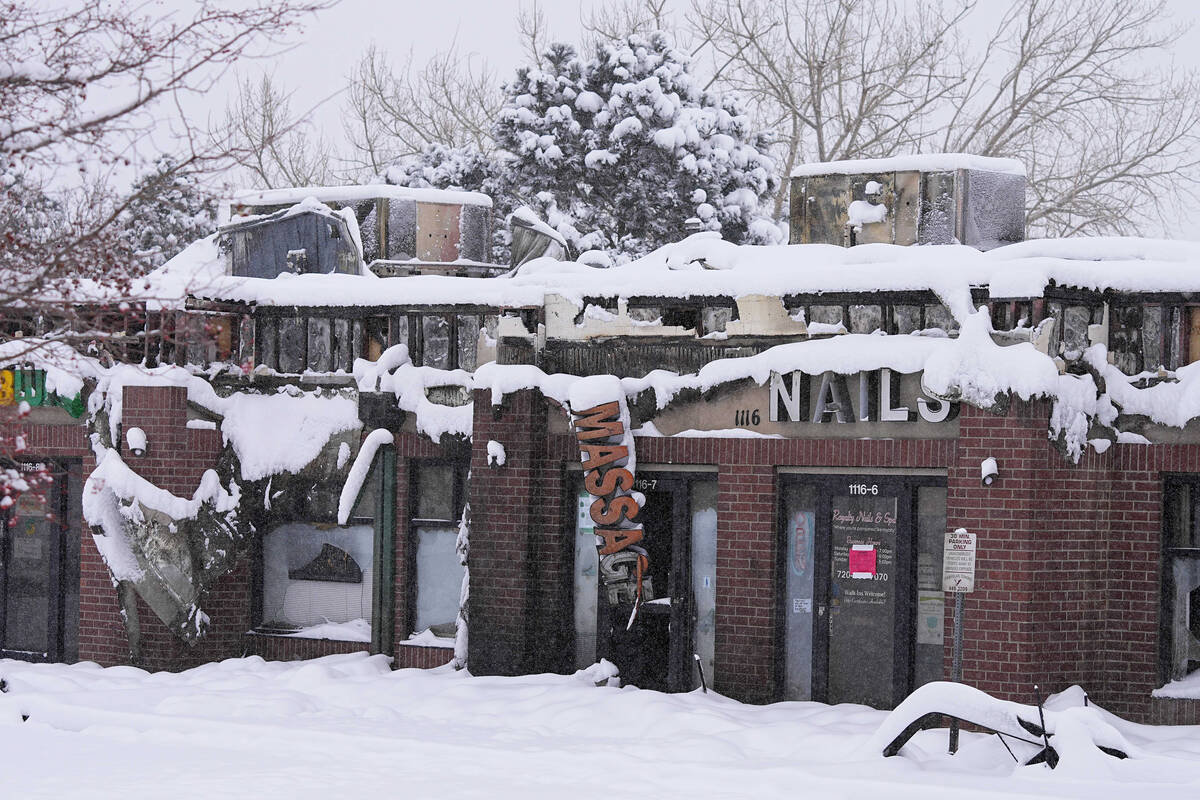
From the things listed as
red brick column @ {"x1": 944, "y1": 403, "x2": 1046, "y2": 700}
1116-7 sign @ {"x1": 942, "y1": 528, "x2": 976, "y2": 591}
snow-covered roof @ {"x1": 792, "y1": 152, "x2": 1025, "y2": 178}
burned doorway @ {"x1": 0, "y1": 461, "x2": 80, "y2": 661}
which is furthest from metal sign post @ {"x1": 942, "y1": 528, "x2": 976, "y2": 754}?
burned doorway @ {"x1": 0, "y1": 461, "x2": 80, "y2": 661}

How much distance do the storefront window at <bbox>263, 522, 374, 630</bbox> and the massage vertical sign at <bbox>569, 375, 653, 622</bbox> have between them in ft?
9.11

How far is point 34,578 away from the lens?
1662 centimetres

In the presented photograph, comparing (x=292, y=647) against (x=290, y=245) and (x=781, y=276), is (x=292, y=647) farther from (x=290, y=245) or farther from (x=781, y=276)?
(x=781, y=276)

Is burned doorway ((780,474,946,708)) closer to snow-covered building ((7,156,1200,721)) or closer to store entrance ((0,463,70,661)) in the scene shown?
snow-covered building ((7,156,1200,721))

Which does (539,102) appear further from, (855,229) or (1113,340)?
(1113,340)

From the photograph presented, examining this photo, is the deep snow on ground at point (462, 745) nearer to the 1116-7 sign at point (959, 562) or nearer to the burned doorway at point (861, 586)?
the burned doorway at point (861, 586)

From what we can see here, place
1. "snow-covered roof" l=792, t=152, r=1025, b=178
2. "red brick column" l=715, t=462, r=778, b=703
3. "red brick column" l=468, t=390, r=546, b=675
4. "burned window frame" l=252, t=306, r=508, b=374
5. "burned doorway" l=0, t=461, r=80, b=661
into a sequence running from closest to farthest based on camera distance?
"red brick column" l=715, t=462, r=778, b=703, "red brick column" l=468, t=390, r=546, b=675, "burned window frame" l=252, t=306, r=508, b=374, "snow-covered roof" l=792, t=152, r=1025, b=178, "burned doorway" l=0, t=461, r=80, b=661

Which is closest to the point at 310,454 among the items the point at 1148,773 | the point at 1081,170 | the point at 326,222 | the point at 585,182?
the point at 326,222

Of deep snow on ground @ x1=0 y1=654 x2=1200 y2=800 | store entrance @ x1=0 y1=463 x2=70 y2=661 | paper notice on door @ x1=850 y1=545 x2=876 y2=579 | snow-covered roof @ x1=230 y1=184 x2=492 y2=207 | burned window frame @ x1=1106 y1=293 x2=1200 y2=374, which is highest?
snow-covered roof @ x1=230 y1=184 x2=492 y2=207

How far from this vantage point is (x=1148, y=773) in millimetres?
9969

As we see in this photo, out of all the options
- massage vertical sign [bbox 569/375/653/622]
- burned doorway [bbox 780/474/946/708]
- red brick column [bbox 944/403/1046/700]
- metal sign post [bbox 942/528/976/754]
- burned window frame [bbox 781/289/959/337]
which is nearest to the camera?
metal sign post [bbox 942/528/976/754]

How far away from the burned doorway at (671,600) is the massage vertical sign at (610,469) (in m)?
0.26

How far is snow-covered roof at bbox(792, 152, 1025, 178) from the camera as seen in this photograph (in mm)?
15234

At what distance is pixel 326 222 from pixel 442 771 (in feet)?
24.3
